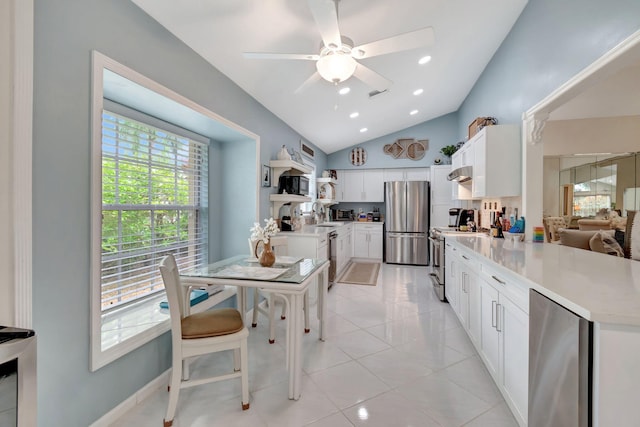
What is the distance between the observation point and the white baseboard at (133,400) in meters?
1.60

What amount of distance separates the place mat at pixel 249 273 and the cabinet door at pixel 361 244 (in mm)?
4450

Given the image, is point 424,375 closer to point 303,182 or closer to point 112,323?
point 112,323

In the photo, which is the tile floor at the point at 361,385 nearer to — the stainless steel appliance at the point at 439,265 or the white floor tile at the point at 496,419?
the white floor tile at the point at 496,419

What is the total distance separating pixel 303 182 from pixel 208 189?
1519 millimetres

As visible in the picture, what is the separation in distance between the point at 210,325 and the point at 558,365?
1814mm

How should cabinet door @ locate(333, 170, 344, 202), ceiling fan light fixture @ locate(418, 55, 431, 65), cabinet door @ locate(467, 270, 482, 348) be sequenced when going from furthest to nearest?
1. cabinet door @ locate(333, 170, 344, 202)
2. ceiling fan light fixture @ locate(418, 55, 431, 65)
3. cabinet door @ locate(467, 270, 482, 348)

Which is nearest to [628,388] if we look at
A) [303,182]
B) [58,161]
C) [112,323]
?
[58,161]

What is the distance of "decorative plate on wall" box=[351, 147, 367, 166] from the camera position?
683cm

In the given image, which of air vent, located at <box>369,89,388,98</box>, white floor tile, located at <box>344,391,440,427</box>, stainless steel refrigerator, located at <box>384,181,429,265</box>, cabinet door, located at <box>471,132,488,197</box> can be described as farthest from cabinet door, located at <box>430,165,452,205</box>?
white floor tile, located at <box>344,391,440,427</box>

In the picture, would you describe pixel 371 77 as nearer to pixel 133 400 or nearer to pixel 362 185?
pixel 133 400

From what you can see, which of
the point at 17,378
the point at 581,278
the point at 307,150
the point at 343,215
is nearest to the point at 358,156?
the point at 343,215

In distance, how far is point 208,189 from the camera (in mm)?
3096

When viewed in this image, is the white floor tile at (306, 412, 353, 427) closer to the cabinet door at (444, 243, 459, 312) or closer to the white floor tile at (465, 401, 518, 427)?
the white floor tile at (465, 401, 518, 427)

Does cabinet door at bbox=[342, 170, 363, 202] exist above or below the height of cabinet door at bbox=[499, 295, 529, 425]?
above
